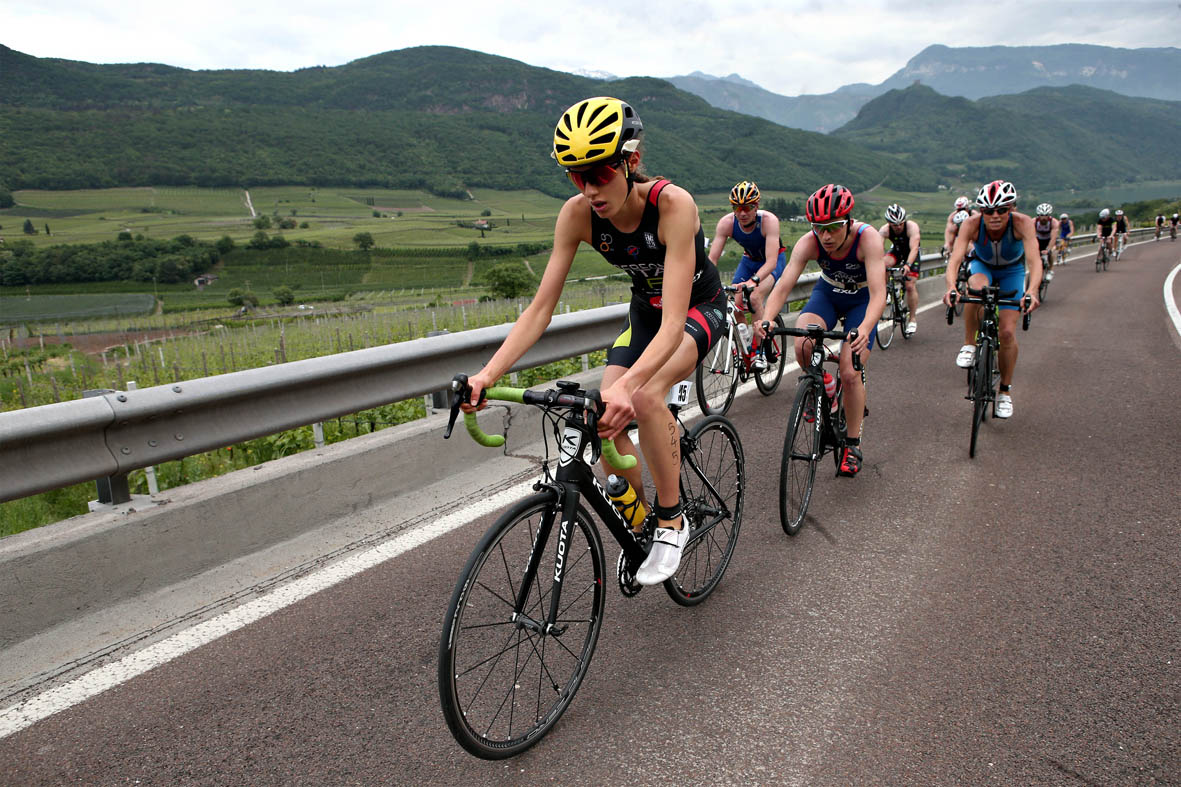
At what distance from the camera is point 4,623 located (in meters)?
3.03

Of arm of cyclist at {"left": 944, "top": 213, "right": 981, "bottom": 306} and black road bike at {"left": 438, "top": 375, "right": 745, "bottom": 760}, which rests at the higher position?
arm of cyclist at {"left": 944, "top": 213, "right": 981, "bottom": 306}

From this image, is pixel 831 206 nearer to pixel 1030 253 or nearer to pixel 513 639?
pixel 1030 253

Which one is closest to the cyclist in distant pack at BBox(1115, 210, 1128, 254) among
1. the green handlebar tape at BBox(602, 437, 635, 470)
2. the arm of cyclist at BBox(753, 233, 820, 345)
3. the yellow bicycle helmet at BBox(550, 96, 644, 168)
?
the arm of cyclist at BBox(753, 233, 820, 345)

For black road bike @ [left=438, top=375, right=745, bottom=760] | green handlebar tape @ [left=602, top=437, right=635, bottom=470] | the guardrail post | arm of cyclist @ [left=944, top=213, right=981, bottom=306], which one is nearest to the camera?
green handlebar tape @ [left=602, top=437, right=635, bottom=470]

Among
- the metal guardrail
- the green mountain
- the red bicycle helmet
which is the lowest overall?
the metal guardrail

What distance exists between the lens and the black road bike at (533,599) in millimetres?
2436

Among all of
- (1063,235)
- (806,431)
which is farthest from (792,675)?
(1063,235)

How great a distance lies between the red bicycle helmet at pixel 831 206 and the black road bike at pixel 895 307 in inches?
255

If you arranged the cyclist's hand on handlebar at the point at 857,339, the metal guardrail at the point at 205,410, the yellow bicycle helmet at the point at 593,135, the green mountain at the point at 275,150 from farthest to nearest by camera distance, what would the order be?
1. the green mountain at the point at 275,150
2. the cyclist's hand on handlebar at the point at 857,339
3. the metal guardrail at the point at 205,410
4. the yellow bicycle helmet at the point at 593,135

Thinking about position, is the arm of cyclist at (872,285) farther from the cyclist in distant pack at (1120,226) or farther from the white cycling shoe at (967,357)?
the cyclist in distant pack at (1120,226)

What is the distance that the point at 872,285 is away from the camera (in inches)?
198

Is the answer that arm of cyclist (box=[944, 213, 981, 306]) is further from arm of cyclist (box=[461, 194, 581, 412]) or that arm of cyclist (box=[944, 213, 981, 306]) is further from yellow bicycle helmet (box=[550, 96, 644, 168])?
yellow bicycle helmet (box=[550, 96, 644, 168])

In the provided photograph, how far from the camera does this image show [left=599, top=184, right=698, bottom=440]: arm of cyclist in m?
2.84

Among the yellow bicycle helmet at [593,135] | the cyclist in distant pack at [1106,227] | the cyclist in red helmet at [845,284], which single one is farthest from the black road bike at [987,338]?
the cyclist in distant pack at [1106,227]
